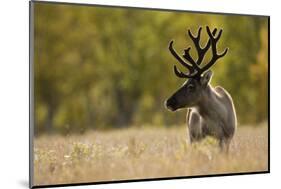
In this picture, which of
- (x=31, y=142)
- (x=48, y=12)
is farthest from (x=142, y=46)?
(x=31, y=142)

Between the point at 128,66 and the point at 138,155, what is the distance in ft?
3.31

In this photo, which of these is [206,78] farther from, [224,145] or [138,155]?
[138,155]

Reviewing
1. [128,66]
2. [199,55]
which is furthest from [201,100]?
[128,66]

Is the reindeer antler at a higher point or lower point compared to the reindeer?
higher

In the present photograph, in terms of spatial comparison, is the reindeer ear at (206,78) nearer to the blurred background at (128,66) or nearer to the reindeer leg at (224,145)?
the blurred background at (128,66)

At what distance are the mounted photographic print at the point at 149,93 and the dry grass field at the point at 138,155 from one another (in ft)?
0.03

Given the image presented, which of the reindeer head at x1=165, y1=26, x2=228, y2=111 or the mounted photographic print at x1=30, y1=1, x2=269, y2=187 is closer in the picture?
the mounted photographic print at x1=30, y1=1, x2=269, y2=187

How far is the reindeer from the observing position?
25.1 feet

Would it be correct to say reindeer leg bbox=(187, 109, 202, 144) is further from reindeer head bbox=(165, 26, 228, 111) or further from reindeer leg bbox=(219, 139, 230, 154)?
reindeer leg bbox=(219, 139, 230, 154)

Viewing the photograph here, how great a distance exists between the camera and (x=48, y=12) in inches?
280

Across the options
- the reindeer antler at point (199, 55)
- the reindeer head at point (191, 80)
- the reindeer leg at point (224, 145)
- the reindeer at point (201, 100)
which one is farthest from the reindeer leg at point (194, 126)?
A: the reindeer antler at point (199, 55)

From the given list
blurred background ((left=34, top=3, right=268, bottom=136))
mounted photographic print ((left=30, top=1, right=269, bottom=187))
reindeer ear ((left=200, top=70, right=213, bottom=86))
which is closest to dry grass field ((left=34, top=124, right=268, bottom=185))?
mounted photographic print ((left=30, top=1, right=269, bottom=187))

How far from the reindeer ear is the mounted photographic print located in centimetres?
1

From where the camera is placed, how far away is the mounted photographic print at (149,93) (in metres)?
7.27
